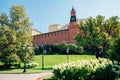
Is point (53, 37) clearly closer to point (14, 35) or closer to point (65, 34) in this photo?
point (65, 34)

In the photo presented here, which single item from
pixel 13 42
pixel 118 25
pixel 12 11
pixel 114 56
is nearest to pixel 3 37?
pixel 13 42

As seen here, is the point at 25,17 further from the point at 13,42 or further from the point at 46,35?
the point at 46,35

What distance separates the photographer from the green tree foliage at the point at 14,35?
4612 cm

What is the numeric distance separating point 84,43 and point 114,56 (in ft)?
58.9

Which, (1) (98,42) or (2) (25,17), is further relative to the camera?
(2) (25,17)

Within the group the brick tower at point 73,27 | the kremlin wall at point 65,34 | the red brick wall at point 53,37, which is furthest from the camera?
the red brick wall at point 53,37

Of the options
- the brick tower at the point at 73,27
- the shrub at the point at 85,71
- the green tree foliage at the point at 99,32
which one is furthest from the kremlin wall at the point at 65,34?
the shrub at the point at 85,71

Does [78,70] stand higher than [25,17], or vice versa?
[25,17]

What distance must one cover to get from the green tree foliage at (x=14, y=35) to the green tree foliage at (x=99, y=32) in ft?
33.9

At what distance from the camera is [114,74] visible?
16891 mm

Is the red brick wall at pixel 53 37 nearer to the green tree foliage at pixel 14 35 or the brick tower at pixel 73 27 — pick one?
the brick tower at pixel 73 27

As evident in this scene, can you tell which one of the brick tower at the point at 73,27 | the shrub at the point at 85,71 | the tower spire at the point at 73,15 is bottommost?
the shrub at the point at 85,71

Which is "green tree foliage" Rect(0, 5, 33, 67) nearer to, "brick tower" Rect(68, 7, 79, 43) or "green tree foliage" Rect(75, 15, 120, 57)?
"green tree foliage" Rect(75, 15, 120, 57)

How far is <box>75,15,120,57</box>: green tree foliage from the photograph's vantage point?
45.1m
